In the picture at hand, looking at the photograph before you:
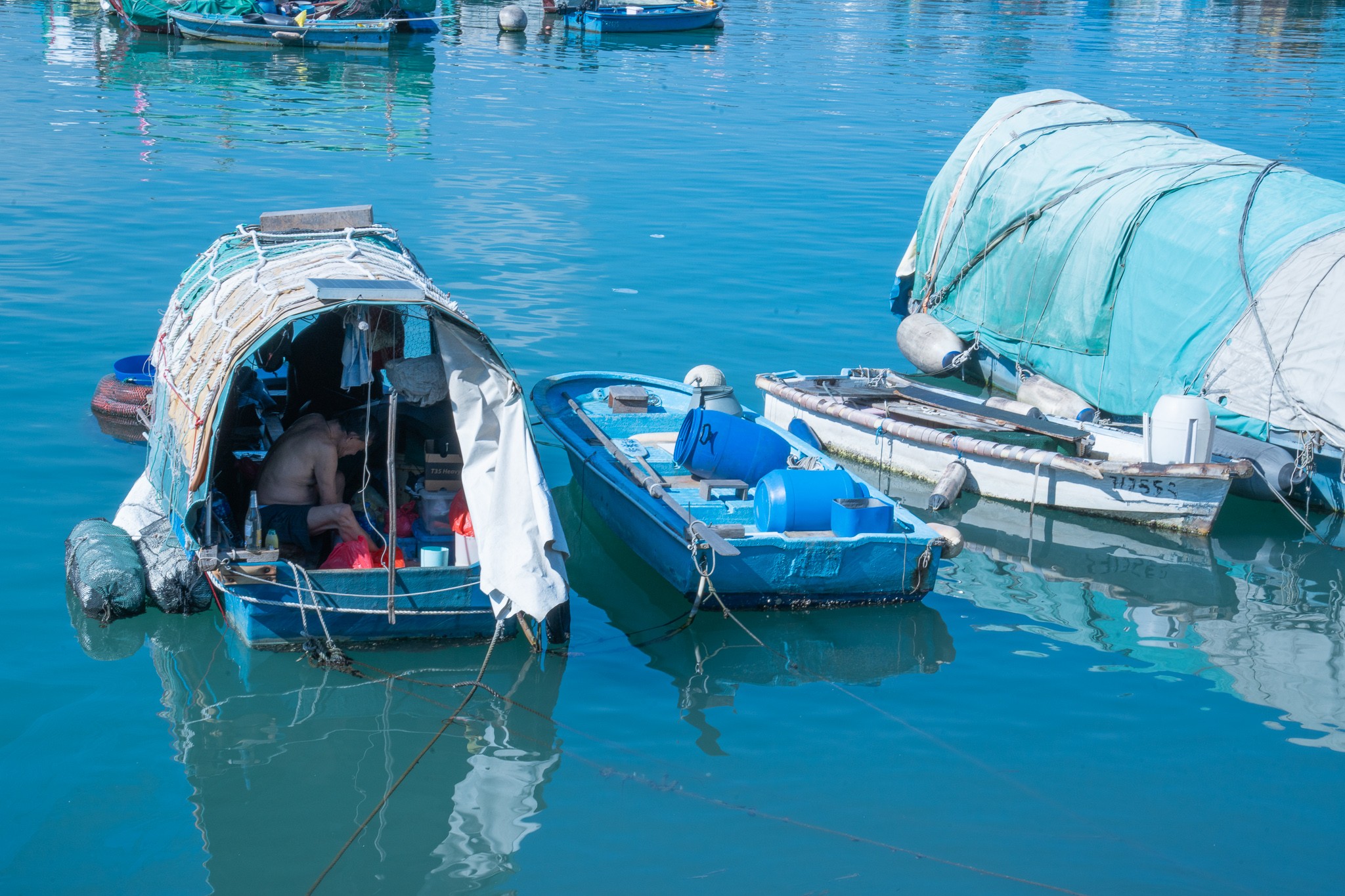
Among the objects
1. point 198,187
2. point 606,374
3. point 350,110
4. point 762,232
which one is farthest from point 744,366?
point 350,110

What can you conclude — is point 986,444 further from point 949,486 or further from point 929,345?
point 929,345

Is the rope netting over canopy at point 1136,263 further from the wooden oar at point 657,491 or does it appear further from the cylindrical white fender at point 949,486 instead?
the wooden oar at point 657,491

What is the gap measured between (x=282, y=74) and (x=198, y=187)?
50.3ft

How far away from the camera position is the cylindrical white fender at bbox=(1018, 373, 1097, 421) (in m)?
13.6

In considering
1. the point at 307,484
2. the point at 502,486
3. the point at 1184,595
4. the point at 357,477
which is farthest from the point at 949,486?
the point at 307,484

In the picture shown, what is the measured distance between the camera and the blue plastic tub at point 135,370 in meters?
12.8

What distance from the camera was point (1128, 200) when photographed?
14047 millimetres

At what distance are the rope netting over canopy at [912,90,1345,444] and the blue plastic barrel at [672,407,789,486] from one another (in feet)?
15.7

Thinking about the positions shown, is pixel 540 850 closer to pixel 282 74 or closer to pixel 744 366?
pixel 744 366

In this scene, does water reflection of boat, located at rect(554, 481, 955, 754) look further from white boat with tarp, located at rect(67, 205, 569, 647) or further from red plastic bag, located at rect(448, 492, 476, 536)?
red plastic bag, located at rect(448, 492, 476, 536)

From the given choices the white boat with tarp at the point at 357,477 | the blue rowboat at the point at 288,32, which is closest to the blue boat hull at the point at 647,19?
the blue rowboat at the point at 288,32

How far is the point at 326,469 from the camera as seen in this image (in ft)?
30.9

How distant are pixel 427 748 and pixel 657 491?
3053 mm

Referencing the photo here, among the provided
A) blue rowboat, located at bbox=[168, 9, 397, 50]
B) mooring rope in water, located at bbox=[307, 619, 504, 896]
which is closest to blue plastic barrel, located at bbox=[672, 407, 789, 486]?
mooring rope in water, located at bbox=[307, 619, 504, 896]
